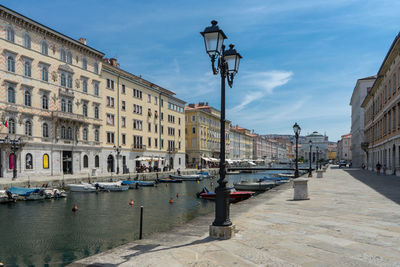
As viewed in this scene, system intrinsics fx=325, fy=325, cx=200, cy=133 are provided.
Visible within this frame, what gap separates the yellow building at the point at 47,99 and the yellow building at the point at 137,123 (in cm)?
284

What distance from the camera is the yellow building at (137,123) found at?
167ft

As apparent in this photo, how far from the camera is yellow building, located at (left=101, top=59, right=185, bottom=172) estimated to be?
50.8 metres

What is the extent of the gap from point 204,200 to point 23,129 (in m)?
22.2

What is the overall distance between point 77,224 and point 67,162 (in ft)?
86.4

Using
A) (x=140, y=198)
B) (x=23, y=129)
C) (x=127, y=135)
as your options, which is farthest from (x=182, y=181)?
(x=23, y=129)

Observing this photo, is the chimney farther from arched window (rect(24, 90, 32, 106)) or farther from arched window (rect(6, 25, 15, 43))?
arched window (rect(24, 90, 32, 106))

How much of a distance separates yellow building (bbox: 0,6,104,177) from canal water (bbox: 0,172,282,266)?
33.7ft

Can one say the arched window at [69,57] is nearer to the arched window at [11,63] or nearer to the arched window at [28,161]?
the arched window at [11,63]

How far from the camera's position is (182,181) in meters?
49.8

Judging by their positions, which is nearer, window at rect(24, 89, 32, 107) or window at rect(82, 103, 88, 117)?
window at rect(24, 89, 32, 107)

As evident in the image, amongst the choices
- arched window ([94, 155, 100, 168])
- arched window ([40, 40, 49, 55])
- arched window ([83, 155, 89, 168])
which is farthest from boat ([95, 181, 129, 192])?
arched window ([40, 40, 49, 55])

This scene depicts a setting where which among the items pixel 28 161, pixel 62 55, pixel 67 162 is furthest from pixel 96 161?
pixel 62 55

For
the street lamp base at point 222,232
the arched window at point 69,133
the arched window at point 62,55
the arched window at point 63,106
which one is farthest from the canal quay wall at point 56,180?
the street lamp base at point 222,232

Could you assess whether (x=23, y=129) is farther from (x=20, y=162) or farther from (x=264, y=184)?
(x=264, y=184)
